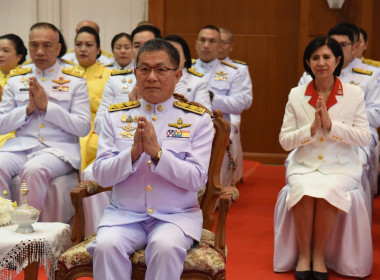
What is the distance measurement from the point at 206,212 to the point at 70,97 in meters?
1.61

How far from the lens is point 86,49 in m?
5.66

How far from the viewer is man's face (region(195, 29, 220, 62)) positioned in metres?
6.02

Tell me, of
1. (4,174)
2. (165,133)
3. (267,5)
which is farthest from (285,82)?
(165,133)

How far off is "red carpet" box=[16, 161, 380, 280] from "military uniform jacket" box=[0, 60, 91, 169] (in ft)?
2.94

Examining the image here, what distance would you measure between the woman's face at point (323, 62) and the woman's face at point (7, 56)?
2.75 metres

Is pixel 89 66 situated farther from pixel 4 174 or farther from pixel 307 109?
pixel 307 109

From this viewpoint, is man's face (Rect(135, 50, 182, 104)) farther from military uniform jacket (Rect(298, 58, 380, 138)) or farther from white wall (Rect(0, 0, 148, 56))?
white wall (Rect(0, 0, 148, 56))

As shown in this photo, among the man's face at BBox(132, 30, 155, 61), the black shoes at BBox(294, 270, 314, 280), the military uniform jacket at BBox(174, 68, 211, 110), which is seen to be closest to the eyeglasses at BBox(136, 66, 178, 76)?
the black shoes at BBox(294, 270, 314, 280)

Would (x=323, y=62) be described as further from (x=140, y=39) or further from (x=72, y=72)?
(x=72, y=72)

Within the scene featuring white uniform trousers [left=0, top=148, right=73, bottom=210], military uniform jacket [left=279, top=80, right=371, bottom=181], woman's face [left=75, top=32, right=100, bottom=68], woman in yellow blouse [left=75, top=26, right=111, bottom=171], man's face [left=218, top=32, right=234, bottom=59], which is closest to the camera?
military uniform jacket [left=279, top=80, right=371, bottom=181]

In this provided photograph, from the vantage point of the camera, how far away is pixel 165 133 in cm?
288

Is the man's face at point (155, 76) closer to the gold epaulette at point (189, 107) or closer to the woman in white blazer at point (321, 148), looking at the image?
the gold epaulette at point (189, 107)

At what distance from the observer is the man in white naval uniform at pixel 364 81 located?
461cm

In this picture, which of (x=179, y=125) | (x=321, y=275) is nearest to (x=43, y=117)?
(x=179, y=125)
